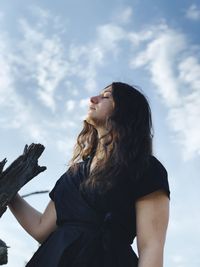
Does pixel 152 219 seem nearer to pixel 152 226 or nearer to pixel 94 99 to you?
pixel 152 226

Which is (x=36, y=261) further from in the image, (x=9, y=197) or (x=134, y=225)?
(x=134, y=225)

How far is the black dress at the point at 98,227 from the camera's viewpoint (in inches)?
119

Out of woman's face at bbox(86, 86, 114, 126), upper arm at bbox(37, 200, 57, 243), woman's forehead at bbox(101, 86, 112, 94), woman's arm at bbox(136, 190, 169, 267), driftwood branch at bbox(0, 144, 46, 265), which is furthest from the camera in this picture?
woman's forehead at bbox(101, 86, 112, 94)

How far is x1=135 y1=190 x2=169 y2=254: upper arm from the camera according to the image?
3064 mm

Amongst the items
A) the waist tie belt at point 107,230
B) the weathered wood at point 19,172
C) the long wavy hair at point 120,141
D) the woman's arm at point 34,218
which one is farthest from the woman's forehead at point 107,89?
the waist tie belt at point 107,230

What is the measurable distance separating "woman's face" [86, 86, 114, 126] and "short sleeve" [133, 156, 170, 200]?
0.52 meters

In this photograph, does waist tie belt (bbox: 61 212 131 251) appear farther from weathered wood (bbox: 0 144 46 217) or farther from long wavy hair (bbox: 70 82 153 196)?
weathered wood (bbox: 0 144 46 217)

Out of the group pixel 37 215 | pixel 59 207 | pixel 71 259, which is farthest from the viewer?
pixel 37 215

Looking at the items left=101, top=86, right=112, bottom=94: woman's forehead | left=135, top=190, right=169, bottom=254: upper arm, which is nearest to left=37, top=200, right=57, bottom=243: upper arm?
left=135, top=190, right=169, bottom=254: upper arm

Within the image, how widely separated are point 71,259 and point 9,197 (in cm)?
56

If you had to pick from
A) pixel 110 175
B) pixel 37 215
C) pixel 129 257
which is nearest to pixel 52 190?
pixel 37 215

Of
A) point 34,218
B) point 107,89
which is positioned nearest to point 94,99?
point 107,89

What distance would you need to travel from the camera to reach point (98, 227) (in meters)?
3.13

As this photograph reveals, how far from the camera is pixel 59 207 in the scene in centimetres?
331
